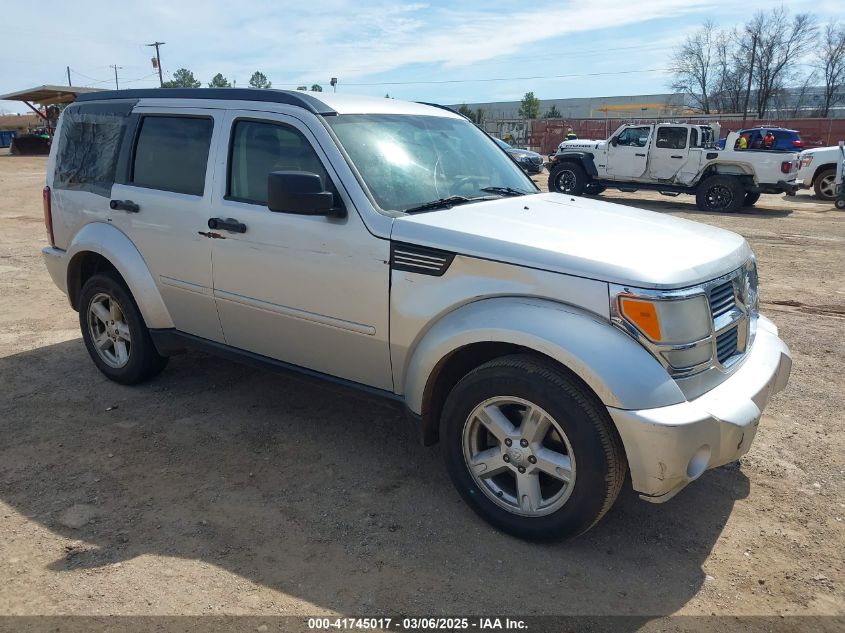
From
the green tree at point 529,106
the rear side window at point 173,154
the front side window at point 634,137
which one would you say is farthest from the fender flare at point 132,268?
the green tree at point 529,106

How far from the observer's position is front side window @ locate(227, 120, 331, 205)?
3723 millimetres

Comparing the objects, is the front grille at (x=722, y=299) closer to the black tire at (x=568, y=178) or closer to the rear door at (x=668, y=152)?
the rear door at (x=668, y=152)

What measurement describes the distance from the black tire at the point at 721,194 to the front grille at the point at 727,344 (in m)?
14.8

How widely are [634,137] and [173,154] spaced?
15588 millimetres

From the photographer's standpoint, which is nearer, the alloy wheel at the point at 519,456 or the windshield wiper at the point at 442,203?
the alloy wheel at the point at 519,456

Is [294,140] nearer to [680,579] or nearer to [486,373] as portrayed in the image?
[486,373]

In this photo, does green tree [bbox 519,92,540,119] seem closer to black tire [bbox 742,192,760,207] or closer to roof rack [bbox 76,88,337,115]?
black tire [bbox 742,192,760,207]

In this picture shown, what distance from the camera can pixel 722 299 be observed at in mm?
3041

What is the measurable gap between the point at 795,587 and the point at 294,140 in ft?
10.5

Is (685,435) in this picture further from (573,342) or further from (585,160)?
(585,160)

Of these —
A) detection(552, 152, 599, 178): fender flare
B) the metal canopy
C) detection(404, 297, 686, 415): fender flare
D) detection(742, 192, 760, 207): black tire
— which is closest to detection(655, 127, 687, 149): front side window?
detection(552, 152, 599, 178): fender flare

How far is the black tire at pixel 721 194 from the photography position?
1636cm

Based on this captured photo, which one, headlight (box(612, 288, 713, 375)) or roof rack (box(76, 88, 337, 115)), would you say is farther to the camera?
roof rack (box(76, 88, 337, 115))

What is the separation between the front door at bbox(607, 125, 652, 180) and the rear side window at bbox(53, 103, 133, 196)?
1516cm
